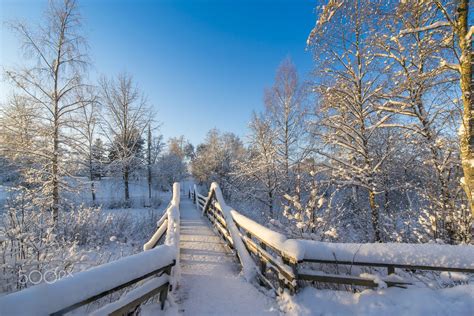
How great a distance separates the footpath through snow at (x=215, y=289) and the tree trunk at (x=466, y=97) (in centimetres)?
393

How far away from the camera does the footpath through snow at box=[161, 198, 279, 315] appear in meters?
2.90

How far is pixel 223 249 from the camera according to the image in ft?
18.4

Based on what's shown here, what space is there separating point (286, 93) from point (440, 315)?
13066 millimetres

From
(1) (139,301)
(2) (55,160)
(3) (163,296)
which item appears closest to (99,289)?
(1) (139,301)

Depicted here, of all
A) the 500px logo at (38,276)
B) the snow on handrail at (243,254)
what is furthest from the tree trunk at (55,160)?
the snow on handrail at (243,254)

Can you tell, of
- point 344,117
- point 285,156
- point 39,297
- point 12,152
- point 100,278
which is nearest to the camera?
point 39,297

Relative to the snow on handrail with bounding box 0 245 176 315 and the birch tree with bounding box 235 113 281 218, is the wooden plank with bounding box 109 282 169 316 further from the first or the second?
the birch tree with bounding box 235 113 281 218

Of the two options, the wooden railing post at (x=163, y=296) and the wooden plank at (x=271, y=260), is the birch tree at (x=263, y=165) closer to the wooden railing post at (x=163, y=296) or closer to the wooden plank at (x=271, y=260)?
the wooden plank at (x=271, y=260)

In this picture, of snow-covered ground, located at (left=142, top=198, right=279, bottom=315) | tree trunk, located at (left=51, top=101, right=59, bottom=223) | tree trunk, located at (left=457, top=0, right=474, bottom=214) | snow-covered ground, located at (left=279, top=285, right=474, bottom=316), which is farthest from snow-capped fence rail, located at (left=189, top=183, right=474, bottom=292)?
tree trunk, located at (left=51, top=101, right=59, bottom=223)

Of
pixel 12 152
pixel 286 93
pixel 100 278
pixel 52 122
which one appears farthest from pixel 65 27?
pixel 100 278

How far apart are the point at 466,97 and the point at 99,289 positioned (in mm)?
5846

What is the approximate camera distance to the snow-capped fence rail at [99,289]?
146 centimetres

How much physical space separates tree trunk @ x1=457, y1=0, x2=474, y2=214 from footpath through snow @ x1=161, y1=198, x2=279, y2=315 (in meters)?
3.93

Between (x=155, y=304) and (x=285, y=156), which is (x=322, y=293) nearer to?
(x=155, y=304)
